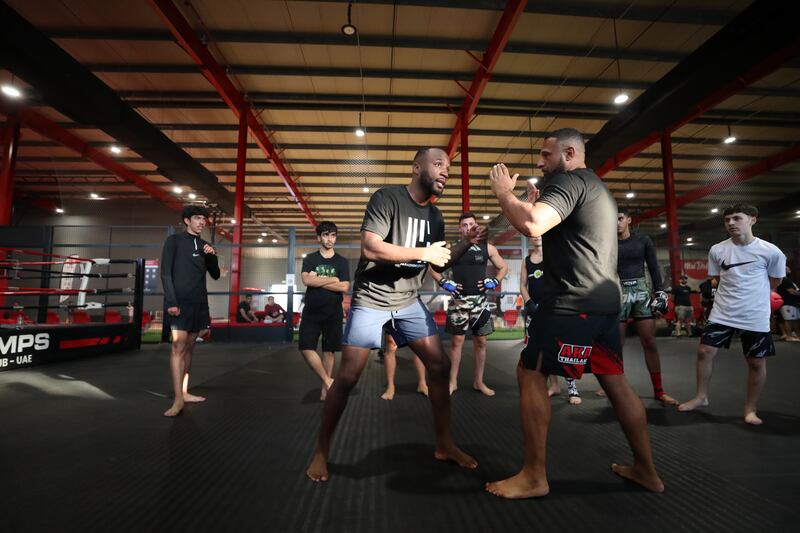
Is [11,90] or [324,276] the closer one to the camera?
[324,276]

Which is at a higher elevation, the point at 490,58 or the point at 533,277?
the point at 490,58

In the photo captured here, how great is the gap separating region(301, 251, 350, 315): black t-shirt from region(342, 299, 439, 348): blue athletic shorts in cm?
148

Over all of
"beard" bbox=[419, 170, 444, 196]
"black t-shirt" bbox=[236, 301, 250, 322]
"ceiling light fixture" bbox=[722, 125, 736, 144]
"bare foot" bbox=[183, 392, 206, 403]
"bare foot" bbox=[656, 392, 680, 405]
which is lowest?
"bare foot" bbox=[183, 392, 206, 403]

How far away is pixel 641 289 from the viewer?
9.93ft

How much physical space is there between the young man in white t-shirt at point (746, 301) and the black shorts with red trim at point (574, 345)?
1772 mm

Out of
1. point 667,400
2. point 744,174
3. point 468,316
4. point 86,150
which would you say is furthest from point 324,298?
point 744,174

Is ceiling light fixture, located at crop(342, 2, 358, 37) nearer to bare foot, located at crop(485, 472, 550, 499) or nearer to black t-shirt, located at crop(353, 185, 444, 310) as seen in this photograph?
black t-shirt, located at crop(353, 185, 444, 310)

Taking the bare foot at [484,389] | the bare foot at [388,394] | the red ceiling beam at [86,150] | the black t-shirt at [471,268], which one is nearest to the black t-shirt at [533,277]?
the black t-shirt at [471,268]

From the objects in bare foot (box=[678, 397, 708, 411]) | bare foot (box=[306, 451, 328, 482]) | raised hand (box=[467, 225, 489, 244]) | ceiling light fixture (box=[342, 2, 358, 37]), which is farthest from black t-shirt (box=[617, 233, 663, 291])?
ceiling light fixture (box=[342, 2, 358, 37])

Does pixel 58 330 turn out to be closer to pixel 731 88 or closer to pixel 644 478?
pixel 644 478

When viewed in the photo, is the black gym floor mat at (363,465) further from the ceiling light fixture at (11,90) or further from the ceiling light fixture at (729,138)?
the ceiling light fixture at (729,138)

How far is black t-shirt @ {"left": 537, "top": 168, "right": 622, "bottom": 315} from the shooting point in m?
1.50

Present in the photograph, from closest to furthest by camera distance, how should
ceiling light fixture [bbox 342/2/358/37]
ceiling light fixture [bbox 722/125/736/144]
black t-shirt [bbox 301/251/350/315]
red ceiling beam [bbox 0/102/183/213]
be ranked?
1. black t-shirt [bbox 301/251/350/315]
2. ceiling light fixture [bbox 342/2/358/37]
3. red ceiling beam [bbox 0/102/183/213]
4. ceiling light fixture [bbox 722/125/736/144]

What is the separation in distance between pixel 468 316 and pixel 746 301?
6.57 ft
